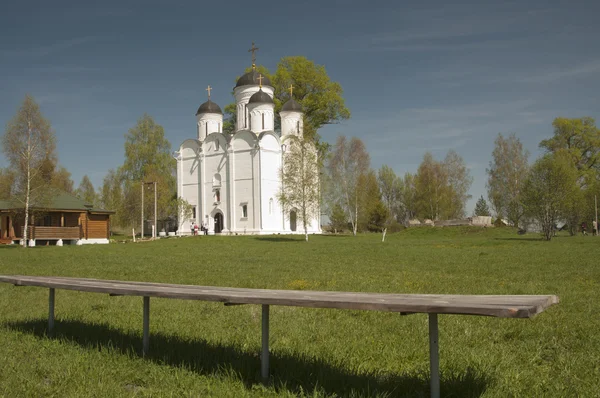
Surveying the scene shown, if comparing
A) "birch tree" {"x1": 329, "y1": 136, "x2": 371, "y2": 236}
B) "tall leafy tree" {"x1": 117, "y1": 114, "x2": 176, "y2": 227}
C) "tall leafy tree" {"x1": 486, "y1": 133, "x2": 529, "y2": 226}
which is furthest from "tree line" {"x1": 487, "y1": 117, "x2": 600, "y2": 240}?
"tall leafy tree" {"x1": 117, "y1": 114, "x2": 176, "y2": 227}

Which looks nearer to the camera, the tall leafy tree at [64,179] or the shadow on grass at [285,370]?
the shadow on grass at [285,370]

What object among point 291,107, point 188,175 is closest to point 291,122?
point 291,107

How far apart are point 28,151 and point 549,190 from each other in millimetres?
33000

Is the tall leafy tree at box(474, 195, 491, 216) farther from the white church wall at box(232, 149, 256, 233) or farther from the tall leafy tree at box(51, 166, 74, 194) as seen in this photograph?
the tall leafy tree at box(51, 166, 74, 194)

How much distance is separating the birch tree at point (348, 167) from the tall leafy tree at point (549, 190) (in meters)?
19.9

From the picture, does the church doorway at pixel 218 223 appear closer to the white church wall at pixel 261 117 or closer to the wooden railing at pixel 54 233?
the white church wall at pixel 261 117

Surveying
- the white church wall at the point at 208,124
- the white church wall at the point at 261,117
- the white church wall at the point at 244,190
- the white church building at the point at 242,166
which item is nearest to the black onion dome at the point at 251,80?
the white church building at the point at 242,166

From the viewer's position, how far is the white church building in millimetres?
51656

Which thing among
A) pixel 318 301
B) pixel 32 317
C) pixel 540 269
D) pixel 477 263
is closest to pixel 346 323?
pixel 318 301

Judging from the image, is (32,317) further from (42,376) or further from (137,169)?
(137,169)

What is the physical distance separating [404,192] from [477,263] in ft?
202

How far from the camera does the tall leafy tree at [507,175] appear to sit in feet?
196

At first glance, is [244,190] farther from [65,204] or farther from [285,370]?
[285,370]

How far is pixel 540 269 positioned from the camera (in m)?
13.3
